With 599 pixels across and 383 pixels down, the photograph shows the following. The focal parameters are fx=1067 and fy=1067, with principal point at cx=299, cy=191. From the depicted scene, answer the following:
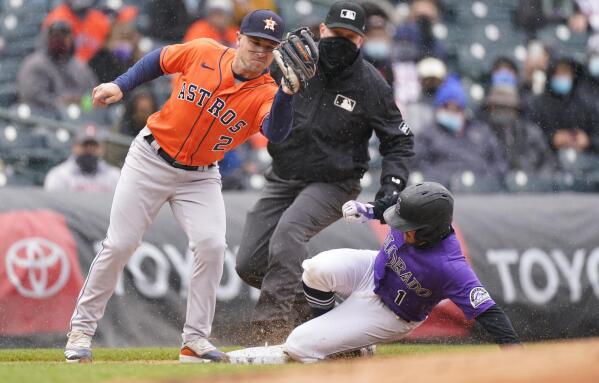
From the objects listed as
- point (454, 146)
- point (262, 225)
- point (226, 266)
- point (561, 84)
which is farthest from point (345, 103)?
point (561, 84)

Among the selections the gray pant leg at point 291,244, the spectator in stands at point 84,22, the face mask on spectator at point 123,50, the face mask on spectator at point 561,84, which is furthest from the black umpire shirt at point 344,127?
the face mask on spectator at point 561,84

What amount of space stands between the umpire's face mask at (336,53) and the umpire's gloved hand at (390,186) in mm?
790

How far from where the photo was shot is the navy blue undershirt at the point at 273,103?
5926 millimetres

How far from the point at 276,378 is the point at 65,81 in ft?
23.8

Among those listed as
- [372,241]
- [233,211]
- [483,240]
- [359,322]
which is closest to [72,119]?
[233,211]

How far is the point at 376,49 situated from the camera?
38.6 feet

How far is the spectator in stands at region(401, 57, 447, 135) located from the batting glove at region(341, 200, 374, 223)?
5.09m

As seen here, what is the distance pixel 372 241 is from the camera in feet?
29.7

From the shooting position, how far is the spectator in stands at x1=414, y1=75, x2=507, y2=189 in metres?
11.0

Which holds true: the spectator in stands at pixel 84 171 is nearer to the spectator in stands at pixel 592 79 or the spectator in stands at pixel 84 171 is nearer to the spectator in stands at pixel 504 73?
the spectator in stands at pixel 504 73

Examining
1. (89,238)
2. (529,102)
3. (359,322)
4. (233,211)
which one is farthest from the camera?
(529,102)

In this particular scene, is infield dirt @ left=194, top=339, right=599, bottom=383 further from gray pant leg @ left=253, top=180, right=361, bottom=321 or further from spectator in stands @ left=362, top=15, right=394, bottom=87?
spectator in stands @ left=362, top=15, right=394, bottom=87

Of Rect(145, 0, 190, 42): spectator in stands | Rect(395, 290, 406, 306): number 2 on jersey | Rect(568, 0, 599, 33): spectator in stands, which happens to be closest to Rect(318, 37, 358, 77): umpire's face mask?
Rect(395, 290, 406, 306): number 2 on jersey

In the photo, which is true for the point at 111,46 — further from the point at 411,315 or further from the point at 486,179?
the point at 411,315
